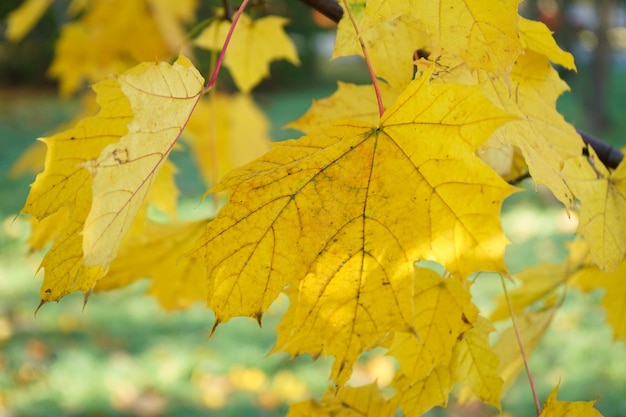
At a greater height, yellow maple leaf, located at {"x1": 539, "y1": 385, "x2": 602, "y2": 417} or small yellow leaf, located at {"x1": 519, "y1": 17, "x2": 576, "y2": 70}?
small yellow leaf, located at {"x1": 519, "y1": 17, "x2": 576, "y2": 70}

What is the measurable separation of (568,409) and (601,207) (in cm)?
22

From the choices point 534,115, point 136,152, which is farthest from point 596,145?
point 136,152

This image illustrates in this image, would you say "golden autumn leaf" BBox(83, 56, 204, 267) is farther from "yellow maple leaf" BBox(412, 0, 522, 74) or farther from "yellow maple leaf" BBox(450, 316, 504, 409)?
"yellow maple leaf" BBox(450, 316, 504, 409)

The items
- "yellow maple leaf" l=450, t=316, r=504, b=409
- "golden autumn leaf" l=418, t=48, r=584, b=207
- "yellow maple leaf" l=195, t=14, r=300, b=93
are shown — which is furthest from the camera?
"yellow maple leaf" l=195, t=14, r=300, b=93

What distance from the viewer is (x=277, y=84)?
11734 millimetres

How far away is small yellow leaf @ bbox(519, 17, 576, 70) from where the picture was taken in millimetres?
730

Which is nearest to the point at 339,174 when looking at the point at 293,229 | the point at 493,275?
the point at 293,229

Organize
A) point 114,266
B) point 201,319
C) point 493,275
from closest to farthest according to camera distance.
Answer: point 114,266 → point 201,319 → point 493,275

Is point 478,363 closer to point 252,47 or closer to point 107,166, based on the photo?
point 107,166

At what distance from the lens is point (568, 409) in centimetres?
68

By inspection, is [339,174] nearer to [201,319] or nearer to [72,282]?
[72,282]

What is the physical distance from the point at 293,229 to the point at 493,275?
10.6ft

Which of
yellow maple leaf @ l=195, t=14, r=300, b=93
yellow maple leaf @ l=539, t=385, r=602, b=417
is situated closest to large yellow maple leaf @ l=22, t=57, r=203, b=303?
yellow maple leaf @ l=539, t=385, r=602, b=417

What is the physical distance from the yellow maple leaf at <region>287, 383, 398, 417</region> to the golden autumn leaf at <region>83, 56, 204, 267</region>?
359 mm
